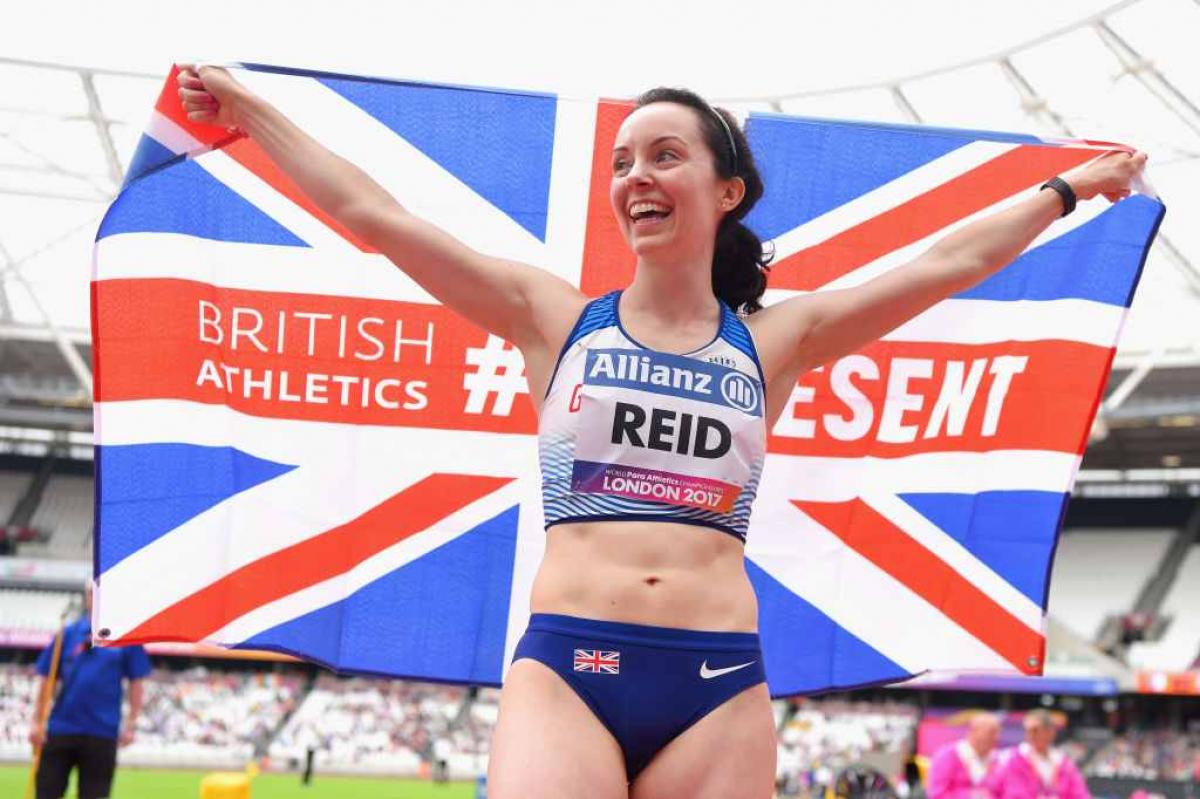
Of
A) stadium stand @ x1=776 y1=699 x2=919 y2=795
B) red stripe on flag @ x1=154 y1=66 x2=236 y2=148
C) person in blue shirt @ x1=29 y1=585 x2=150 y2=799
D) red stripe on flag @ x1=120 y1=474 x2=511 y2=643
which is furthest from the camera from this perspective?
stadium stand @ x1=776 y1=699 x2=919 y2=795

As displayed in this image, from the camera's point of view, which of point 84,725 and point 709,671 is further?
point 84,725

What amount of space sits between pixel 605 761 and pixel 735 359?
2.61ft

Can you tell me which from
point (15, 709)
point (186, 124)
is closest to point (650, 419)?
point (186, 124)

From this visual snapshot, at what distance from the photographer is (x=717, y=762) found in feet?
7.97

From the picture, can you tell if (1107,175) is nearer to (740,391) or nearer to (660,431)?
(740,391)

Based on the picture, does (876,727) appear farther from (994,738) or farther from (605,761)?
(605,761)

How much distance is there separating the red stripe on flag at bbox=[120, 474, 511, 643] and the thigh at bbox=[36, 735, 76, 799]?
412 cm

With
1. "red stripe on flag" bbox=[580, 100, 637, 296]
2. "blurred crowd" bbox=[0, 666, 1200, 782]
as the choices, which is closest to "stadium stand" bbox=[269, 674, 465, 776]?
"blurred crowd" bbox=[0, 666, 1200, 782]

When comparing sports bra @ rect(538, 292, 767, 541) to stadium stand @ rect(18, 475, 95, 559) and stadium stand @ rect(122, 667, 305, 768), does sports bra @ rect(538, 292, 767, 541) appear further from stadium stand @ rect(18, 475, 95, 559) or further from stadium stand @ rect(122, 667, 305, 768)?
stadium stand @ rect(18, 475, 95, 559)

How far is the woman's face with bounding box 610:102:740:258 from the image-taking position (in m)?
2.67

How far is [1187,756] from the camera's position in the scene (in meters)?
30.0

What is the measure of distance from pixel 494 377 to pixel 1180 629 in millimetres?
33287

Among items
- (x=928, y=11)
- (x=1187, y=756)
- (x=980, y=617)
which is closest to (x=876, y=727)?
(x=1187, y=756)

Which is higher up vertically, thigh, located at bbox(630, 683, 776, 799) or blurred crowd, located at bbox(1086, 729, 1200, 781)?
blurred crowd, located at bbox(1086, 729, 1200, 781)
